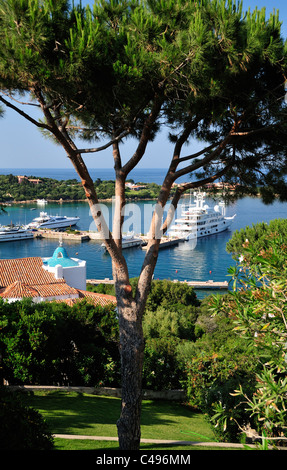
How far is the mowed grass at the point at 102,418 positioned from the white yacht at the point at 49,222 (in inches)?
2182

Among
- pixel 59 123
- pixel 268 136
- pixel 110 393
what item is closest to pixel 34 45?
pixel 59 123

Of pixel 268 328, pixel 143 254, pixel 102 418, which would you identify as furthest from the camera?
pixel 143 254

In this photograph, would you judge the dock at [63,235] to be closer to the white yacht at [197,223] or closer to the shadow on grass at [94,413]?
the white yacht at [197,223]

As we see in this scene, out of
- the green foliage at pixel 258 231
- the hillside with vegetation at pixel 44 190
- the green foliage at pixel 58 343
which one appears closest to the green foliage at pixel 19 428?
the green foliage at pixel 58 343

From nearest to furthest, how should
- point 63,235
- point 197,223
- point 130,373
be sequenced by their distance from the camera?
point 130,373 < point 197,223 < point 63,235

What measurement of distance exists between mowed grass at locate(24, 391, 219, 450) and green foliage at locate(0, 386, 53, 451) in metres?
0.74

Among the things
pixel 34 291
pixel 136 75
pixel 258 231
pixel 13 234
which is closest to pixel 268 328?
pixel 136 75

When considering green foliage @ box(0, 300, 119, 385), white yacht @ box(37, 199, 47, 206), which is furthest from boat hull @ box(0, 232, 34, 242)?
green foliage @ box(0, 300, 119, 385)

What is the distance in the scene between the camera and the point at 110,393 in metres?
8.10

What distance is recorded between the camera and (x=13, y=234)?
56438 mm

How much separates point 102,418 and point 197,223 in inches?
1979

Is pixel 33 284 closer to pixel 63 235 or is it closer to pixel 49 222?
pixel 63 235

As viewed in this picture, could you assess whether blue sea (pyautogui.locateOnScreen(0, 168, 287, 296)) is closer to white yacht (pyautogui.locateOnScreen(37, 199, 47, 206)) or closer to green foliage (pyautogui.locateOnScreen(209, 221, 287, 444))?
white yacht (pyautogui.locateOnScreen(37, 199, 47, 206))

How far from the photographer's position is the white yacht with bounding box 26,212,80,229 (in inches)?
2410
